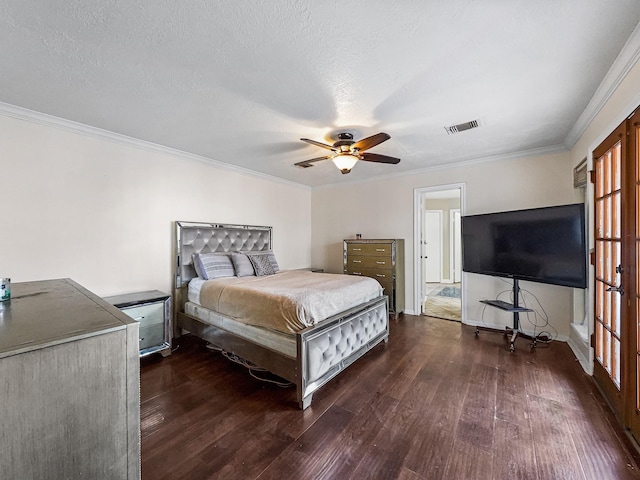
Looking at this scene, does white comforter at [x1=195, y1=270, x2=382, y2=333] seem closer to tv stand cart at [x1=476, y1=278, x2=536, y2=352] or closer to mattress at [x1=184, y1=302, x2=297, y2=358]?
mattress at [x1=184, y1=302, x2=297, y2=358]

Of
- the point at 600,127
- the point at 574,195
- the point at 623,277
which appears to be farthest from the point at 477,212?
the point at 623,277

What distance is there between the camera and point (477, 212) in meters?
4.12

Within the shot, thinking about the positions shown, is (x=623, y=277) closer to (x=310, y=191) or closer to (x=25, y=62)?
(x=25, y=62)

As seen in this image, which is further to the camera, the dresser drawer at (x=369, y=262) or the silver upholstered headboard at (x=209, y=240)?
the dresser drawer at (x=369, y=262)

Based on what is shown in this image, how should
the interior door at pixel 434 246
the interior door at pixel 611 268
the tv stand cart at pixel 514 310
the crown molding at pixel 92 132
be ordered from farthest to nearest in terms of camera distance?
the interior door at pixel 434 246 < the tv stand cart at pixel 514 310 < the crown molding at pixel 92 132 < the interior door at pixel 611 268

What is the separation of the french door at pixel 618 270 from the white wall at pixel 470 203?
3.88 feet

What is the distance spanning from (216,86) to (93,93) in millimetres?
1058

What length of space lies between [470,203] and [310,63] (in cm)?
337

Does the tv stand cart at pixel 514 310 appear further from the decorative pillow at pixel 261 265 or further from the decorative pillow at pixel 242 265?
the decorative pillow at pixel 242 265

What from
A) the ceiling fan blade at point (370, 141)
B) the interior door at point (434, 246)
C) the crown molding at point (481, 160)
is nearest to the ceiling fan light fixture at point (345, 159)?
the ceiling fan blade at point (370, 141)

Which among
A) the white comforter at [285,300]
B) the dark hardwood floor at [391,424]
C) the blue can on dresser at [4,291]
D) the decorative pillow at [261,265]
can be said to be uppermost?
the blue can on dresser at [4,291]

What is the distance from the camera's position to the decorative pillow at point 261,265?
4011 mm

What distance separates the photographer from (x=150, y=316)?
9.73 ft

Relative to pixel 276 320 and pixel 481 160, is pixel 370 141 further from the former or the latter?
pixel 481 160
